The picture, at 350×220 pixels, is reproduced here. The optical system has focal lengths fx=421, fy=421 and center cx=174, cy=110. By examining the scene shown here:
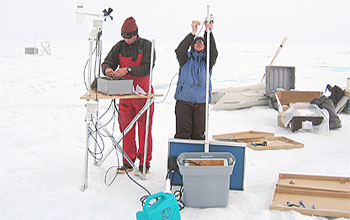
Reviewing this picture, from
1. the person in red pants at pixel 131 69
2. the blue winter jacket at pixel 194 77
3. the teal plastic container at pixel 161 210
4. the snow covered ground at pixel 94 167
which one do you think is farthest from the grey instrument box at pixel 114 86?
the teal plastic container at pixel 161 210

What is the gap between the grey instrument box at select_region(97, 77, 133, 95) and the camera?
321 cm

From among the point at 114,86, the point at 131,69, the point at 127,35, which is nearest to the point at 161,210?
the point at 114,86

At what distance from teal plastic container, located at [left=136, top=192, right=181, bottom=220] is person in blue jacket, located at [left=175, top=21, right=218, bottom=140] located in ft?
4.12

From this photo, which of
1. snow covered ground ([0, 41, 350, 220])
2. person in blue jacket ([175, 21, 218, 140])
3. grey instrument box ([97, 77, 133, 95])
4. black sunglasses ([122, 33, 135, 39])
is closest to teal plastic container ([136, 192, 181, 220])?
snow covered ground ([0, 41, 350, 220])

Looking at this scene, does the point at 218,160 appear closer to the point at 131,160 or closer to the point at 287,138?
the point at 131,160

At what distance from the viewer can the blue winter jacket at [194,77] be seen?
3.56 m

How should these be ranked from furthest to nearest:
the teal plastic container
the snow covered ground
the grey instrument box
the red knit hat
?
the red knit hat → the grey instrument box → the snow covered ground → the teal plastic container

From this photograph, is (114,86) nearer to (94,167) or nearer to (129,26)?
(129,26)

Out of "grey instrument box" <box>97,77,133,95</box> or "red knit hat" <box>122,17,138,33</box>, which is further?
"red knit hat" <box>122,17,138,33</box>

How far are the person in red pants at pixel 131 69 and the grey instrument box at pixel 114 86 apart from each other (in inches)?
5.6

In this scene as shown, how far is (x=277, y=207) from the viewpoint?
3004mm

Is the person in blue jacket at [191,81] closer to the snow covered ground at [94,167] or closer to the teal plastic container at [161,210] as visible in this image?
the snow covered ground at [94,167]

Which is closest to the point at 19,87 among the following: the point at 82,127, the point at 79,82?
the point at 79,82

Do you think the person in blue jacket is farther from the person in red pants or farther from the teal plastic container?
the teal plastic container
